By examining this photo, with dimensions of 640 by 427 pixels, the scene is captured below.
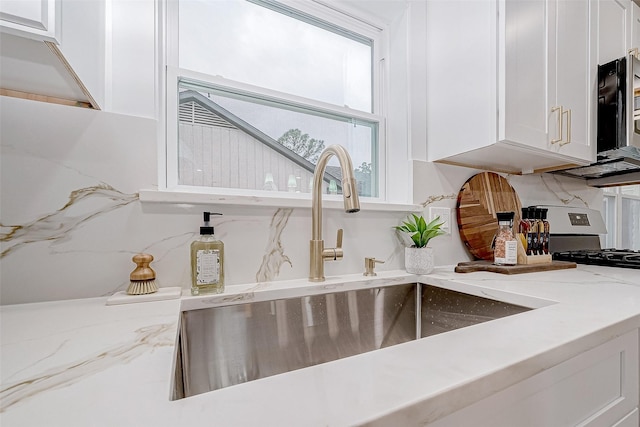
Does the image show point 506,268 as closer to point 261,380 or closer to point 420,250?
point 420,250

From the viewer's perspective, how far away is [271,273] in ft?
3.29

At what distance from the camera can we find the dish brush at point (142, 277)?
0.77 m

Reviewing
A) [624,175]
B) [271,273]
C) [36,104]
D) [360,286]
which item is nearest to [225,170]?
[271,273]

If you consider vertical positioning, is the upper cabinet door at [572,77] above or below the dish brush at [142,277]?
above

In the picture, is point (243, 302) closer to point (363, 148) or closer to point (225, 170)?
point (225, 170)

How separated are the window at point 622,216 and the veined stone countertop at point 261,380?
2428 millimetres

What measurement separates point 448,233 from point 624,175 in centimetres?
146

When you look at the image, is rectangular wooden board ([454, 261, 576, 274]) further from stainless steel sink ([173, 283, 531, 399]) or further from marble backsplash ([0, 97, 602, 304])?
marble backsplash ([0, 97, 602, 304])

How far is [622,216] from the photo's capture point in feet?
8.39

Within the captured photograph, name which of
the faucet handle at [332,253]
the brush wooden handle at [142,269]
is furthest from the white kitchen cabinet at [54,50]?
the faucet handle at [332,253]

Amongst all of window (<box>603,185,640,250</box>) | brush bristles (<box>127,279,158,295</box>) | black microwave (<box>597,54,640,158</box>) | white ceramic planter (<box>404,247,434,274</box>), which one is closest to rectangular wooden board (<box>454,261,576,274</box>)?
white ceramic planter (<box>404,247,434,274</box>)

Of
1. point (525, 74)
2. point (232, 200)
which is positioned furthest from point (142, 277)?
point (525, 74)

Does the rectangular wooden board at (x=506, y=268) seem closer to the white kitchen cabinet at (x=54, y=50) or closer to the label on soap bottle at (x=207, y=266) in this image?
the label on soap bottle at (x=207, y=266)

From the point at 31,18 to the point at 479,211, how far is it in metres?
1.55
